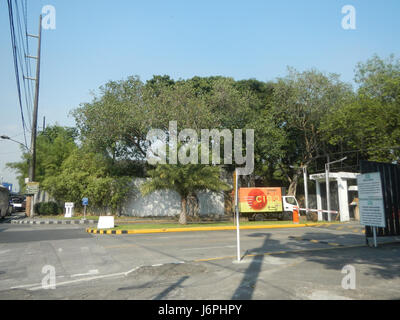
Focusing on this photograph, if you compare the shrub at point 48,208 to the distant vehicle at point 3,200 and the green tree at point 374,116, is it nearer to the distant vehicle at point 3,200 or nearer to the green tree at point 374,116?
the distant vehicle at point 3,200

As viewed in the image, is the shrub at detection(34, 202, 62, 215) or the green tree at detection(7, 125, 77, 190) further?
the green tree at detection(7, 125, 77, 190)

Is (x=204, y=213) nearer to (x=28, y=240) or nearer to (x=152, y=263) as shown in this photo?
(x=28, y=240)

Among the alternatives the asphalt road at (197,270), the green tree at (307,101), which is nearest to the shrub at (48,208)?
the asphalt road at (197,270)

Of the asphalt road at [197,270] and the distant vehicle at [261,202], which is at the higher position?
the distant vehicle at [261,202]

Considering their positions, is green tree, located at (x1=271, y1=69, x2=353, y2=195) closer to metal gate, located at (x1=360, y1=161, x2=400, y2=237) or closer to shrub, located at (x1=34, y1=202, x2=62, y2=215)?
metal gate, located at (x1=360, y1=161, x2=400, y2=237)

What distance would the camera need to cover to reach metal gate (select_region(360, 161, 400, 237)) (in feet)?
38.1

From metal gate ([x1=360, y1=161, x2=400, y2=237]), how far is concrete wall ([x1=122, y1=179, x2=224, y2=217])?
19999mm

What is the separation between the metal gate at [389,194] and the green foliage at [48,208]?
83.9 feet

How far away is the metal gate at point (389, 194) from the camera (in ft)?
38.1

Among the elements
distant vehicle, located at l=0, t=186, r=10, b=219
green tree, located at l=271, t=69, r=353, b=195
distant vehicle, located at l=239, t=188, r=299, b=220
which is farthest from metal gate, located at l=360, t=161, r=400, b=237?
distant vehicle, located at l=0, t=186, r=10, b=219

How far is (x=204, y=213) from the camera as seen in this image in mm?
30453

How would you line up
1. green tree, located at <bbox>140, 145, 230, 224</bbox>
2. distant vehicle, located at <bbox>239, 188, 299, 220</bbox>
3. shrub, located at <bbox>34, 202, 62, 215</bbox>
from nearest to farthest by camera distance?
green tree, located at <bbox>140, 145, 230, 224</bbox> < distant vehicle, located at <bbox>239, 188, 299, 220</bbox> < shrub, located at <bbox>34, 202, 62, 215</bbox>

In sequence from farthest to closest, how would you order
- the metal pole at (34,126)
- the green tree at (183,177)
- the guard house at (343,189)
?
the metal pole at (34,126) < the guard house at (343,189) < the green tree at (183,177)

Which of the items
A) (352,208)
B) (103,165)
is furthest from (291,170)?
(103,165)
